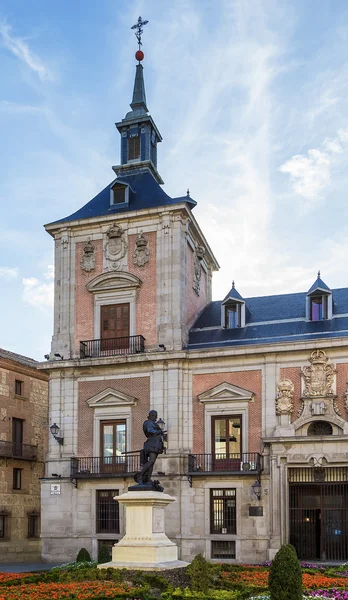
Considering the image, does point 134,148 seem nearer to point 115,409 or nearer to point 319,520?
point 115,409

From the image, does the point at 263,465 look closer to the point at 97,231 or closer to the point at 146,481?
the point at 146,481

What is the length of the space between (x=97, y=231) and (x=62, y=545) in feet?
45.2

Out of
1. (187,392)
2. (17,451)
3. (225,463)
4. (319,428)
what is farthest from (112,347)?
(319,428)

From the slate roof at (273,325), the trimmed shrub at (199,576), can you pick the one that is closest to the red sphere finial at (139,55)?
the slate roof at (273,325)

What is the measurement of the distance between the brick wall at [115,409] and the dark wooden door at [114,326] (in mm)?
1605

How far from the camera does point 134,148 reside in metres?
39.7

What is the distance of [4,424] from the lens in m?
37.6

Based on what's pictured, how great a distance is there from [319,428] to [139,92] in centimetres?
2068

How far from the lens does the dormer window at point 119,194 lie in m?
36.4

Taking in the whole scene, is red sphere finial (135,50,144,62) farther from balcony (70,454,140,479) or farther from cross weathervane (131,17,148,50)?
balcony (70,454,140,479)

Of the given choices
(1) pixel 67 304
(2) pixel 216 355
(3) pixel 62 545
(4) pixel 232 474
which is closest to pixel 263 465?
(4) pixel 232 474

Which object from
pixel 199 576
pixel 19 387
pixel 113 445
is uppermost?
pixel 19 387

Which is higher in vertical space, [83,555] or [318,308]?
[318,308]

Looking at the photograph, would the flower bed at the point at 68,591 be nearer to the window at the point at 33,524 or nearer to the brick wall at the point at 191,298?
the brick wall at the point at 191,298
